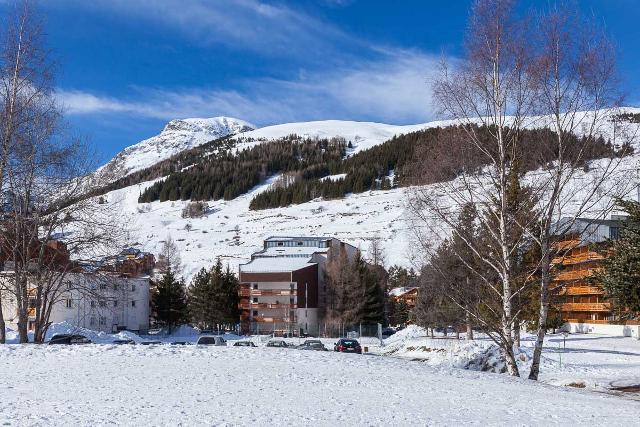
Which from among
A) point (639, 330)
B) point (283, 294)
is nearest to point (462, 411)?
point (639, 330)

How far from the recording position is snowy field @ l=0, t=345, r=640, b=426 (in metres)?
11.2

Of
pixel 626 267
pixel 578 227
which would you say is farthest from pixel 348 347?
pixel 578 227

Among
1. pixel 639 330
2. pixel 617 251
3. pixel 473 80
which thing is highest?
pixel 473 80

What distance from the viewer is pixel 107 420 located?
1033 centimetres

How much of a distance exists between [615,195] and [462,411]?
9699 mm

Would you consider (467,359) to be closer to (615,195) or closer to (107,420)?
(615,195)

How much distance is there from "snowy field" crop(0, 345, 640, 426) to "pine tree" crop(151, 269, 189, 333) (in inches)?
2240

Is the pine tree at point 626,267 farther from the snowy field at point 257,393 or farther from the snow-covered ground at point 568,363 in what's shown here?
the snowy field at point 257,393

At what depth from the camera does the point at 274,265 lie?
90812 millimetres

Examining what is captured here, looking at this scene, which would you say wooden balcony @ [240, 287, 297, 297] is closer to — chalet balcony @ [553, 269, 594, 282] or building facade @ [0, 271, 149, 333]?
building facade @ [0, 271, 149, 333]

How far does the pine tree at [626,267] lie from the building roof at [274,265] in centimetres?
5795

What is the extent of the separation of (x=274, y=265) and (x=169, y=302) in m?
18.9

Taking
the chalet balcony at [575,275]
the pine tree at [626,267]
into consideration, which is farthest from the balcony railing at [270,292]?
the pine tree at [626,267]

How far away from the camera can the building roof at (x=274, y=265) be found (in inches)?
3487
